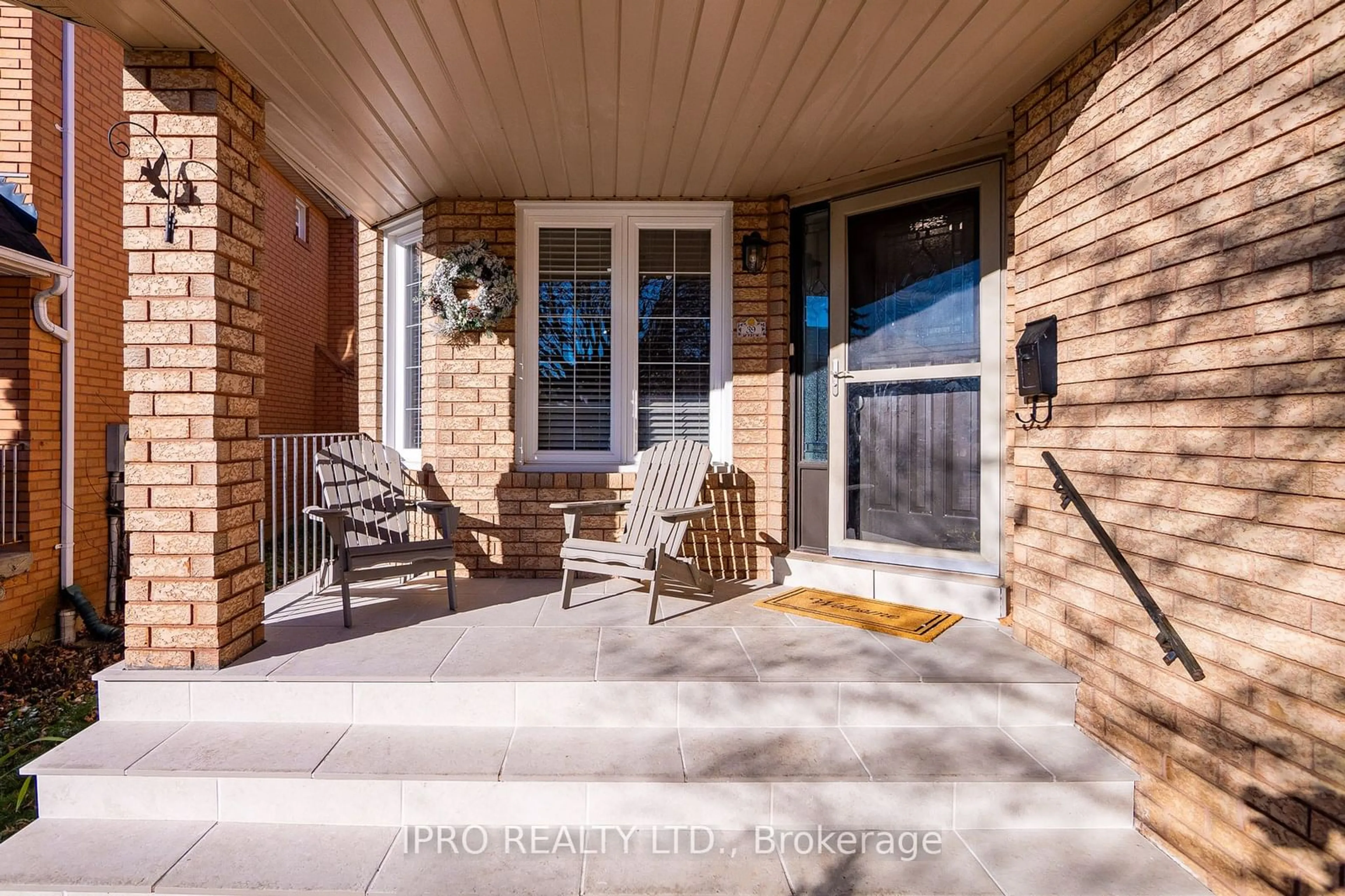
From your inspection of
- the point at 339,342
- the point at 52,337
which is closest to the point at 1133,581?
the point at 52,337

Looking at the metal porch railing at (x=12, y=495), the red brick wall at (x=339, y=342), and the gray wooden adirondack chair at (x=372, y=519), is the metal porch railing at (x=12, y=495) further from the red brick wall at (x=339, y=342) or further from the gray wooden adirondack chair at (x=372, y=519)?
the red brick wall at (x=339, y=342)

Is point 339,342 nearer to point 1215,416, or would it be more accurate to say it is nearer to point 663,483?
point 663,483

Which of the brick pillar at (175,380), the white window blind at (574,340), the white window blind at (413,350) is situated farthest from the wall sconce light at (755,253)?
the brick pillar at (175,380)

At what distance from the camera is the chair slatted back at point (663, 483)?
3525 mm

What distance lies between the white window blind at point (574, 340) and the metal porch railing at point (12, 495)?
3149mm

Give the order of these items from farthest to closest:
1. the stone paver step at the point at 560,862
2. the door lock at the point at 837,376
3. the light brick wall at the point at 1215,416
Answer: the door lock at the point at 837,376 → the stone paver step at the point at 560,862 → the light brick wall at the point at 1215,416

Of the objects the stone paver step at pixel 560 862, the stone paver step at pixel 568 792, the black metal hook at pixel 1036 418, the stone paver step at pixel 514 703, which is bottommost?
the stone paver step at pixel 560 862

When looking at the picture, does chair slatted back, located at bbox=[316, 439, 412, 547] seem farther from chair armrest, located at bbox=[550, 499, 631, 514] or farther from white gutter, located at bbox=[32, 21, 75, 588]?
white gutter, located at bbox=[32, 21, 75, 588]

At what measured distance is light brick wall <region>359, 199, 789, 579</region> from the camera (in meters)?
4.02

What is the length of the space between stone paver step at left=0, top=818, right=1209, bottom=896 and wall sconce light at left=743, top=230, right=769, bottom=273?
3.12 metres

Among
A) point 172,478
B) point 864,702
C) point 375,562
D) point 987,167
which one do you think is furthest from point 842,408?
point 172,478

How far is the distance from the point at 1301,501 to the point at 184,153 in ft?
12.9

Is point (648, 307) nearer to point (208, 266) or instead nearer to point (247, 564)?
point (208, 266)

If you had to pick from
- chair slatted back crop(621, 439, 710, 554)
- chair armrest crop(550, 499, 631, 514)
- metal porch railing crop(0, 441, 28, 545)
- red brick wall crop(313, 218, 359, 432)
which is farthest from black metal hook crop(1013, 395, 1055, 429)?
red brick wall crop(313, 218, 359, 432)
